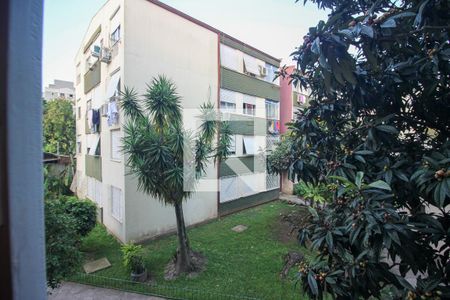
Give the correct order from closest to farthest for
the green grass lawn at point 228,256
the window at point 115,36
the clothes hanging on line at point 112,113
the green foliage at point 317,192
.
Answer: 1. the green foliage at point 317,192
2. the green grass lawn at point 228,256
3. the window at point 115,36
4. the clothes hanging on line at point 112,113

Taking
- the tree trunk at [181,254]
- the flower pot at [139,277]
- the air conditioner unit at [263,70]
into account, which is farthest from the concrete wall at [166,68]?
the air conditioner unit at [263,70]

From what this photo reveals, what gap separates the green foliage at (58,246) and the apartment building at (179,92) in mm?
4411

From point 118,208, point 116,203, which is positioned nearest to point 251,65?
point 116,203

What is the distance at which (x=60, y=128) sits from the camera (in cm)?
2125

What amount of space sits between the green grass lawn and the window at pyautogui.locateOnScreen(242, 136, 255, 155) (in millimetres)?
3846

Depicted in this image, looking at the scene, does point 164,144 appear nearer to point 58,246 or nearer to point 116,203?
point 58,246

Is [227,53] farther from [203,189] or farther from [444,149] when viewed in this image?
[444,149]

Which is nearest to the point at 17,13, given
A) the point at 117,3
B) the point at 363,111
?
the point at 363,111

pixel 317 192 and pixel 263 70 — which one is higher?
pixel 263 70

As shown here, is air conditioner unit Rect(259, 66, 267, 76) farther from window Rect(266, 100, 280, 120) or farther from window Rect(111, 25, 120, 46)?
window Rect(111, 25, 120, 46)

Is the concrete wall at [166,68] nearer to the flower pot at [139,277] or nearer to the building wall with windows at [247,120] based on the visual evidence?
the building wall with windows at [247,120]

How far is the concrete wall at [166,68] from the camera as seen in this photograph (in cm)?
1042

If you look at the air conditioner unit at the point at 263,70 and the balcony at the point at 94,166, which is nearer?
the balcony at the point at 94,166

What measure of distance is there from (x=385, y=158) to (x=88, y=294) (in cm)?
819
